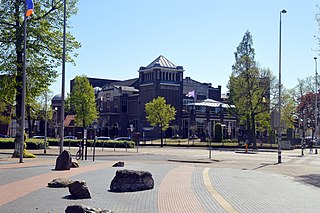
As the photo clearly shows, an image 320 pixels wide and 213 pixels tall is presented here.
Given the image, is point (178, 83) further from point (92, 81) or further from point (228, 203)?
point (228, 203)

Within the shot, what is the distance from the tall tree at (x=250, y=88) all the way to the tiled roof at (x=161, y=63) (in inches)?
1300

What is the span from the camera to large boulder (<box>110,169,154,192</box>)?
1455cm

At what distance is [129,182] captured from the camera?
48.1 feet

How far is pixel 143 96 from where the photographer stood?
102500 mm

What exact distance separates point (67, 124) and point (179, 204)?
9404cm

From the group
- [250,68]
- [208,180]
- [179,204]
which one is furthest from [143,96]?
[179,204]

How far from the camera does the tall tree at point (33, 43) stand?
30.4m

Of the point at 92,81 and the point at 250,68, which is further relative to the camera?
the point at 92,81

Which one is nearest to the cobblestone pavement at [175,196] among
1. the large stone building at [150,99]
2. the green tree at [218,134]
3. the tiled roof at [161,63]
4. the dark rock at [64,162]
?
the dark rock at [64,162]

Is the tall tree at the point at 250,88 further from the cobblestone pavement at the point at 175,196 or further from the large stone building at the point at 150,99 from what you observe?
the cobblestone pavement at the point at 175,196

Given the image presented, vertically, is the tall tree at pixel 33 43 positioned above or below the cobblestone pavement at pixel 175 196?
above

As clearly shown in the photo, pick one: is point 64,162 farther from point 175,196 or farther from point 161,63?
point 161,63

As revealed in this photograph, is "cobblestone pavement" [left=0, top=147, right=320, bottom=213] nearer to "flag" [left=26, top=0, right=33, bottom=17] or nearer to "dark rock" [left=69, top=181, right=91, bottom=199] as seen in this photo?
"dark rock" [left=69, top=181, right=91, bottom=199]

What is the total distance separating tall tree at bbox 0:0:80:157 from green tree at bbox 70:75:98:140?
41370mm
